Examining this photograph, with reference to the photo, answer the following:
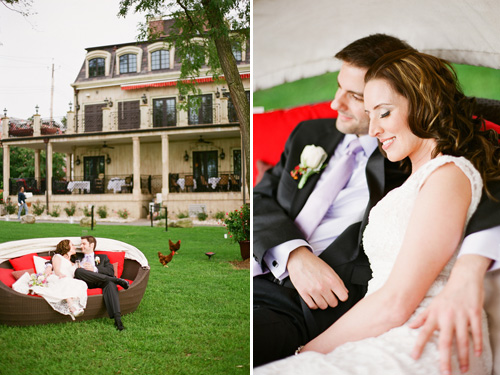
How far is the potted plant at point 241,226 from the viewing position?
2.61 meters

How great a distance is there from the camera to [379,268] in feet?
6.34

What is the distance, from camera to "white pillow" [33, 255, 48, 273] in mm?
2455

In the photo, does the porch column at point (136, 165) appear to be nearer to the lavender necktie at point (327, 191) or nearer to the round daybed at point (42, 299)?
the round daybed at point (42, 299)

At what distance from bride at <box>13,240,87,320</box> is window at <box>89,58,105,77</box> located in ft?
4.07

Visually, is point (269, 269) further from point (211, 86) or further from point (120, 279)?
point (211, 86)

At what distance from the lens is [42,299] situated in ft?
7.74

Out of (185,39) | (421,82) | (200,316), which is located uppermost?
(185,39)

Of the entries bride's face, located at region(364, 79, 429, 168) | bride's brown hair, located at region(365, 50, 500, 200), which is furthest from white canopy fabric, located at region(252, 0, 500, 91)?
bride's face, located at region(364, 79, 429, 168)

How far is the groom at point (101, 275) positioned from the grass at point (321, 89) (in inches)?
52.6

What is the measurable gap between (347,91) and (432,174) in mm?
609

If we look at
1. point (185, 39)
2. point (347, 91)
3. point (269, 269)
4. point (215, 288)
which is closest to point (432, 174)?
point (347, 91)

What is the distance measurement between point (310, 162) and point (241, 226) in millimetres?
695

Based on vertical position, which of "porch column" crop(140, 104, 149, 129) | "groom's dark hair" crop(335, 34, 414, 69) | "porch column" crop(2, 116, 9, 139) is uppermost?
"groom's dark hair" crop(335, 34, 414, 69)

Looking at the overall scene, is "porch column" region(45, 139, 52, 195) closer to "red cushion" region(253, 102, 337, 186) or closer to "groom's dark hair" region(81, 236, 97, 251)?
"groom's dark hair" region(81, 236, 97, 251)
